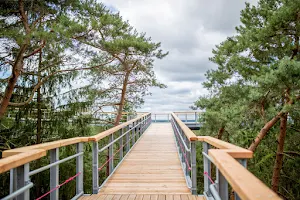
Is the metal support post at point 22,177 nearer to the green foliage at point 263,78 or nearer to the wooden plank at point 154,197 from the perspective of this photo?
the wooden plank at point 154,197

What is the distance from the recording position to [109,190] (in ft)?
11.6

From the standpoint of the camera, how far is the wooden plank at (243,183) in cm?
92

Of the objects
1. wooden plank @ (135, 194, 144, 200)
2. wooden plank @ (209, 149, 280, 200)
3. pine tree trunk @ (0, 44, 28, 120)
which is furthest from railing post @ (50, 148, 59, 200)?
pine tree trunk @ (0, 44, 28, 120)

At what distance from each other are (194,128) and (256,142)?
13.0 m

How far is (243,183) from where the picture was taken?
1.06 meters

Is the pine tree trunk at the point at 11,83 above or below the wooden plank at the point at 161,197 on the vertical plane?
above

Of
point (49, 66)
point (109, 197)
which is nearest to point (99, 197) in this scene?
point (109, 197)

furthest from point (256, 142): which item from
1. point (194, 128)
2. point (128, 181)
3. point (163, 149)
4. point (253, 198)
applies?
point (194, 128)

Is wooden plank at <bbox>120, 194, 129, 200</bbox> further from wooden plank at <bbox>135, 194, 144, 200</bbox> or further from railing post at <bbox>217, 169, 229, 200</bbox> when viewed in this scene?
railing post at <bbox>217, 169, 229, 200</bbox>

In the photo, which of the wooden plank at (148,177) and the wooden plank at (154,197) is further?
the wooden plank at (148,177)

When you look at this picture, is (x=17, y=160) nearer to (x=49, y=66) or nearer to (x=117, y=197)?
(x=117, y=197)

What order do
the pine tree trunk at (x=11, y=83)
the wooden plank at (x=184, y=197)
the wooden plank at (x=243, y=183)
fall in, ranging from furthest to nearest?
the pine tree trunk at (x=11, y=83), the wooden plank at (x=184, y=197), the wooden plank at (x=243, y=183)

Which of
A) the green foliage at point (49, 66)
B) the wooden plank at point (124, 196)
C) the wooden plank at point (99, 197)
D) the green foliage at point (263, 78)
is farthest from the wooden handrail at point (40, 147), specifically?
the green foliage at point (263, 78)

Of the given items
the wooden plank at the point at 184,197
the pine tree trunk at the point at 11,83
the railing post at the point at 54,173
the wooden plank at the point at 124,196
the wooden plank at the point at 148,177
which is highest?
the pine tree trunk at the point at 11,83
